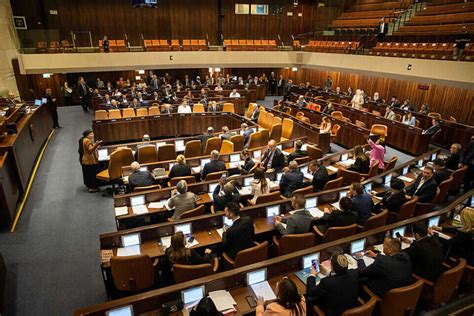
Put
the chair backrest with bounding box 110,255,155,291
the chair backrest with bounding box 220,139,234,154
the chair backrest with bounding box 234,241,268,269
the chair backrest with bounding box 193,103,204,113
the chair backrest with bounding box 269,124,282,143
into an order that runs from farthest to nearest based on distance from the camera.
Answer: the chair backrest with bounding box 193,103,204,113 → the chair backrest with bounding box 269,124,282,143 → the chair backrest with bounding box 220,139,234,154 → the chair backrest with bounding box 234,241,268,269 → the chair backrest with bounding box 110,255,155,291

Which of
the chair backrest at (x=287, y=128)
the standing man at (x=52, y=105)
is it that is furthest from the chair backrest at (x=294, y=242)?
the standing man at (x=52, y=105)

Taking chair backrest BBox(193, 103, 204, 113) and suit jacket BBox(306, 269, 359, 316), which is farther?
chair backrest BBox(193, 103, 204, 113)

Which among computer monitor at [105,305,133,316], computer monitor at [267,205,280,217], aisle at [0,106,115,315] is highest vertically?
computer monitor at [105,305,133,316]

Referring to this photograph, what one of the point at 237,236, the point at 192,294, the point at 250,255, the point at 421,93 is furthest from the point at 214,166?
the point at 421,93

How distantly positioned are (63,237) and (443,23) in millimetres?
14945

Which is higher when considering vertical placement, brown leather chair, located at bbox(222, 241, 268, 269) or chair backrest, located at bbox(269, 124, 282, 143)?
brown leather chair, located at bbox(222, 241, 268, 269)

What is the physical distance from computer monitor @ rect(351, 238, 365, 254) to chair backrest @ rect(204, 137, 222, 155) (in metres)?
4.98

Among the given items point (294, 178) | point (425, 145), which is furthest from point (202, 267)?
point (425, 145)

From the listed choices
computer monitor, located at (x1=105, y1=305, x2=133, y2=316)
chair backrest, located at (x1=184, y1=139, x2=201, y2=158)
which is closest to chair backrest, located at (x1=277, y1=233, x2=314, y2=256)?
computer monitor, located at (x1=105, y1=305, x2=133, y2=316)

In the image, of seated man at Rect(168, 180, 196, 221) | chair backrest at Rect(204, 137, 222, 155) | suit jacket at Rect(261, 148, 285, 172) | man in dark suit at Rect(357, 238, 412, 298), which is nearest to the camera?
man in dark suit at Rect(357, 238, 412, 298)

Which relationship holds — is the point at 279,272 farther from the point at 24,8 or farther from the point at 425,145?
the point at 24,8

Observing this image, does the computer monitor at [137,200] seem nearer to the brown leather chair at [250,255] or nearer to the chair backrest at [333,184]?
the brown leather chair at [250,255]

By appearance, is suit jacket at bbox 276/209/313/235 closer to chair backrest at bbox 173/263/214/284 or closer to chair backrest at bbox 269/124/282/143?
chair backrest at bbox 173/263/214/284

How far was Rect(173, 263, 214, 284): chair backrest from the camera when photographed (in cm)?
348
